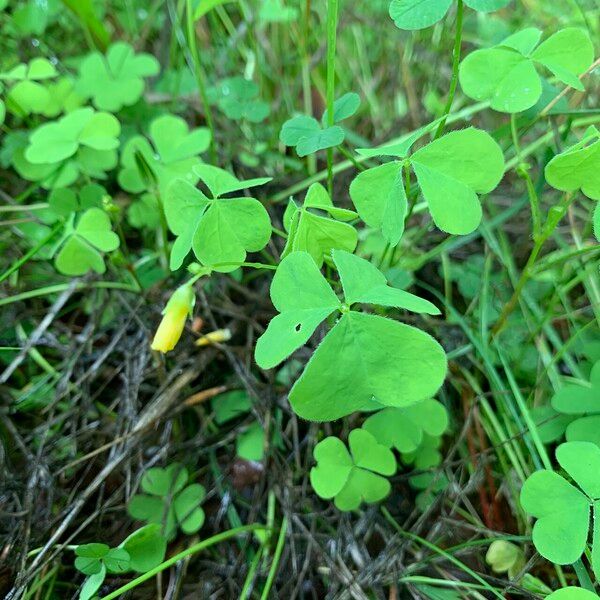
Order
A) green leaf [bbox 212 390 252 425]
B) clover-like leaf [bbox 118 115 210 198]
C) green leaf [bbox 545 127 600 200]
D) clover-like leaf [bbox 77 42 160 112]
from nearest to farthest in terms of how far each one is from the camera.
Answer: green leaf [bbox 545 127 600 200], green leaf [bbox 212 390 252 425], clover-like leaf [bbox 118 115 210 198], clover-like leaf [bbox 77 42 160 112]

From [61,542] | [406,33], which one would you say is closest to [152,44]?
[406,33]

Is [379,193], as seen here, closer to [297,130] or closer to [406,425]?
[297,130]

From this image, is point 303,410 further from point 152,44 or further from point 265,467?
point 152,44

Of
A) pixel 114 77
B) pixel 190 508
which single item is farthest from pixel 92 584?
pixel 114 77

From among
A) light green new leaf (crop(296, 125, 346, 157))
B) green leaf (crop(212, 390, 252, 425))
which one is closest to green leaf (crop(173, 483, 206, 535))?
green leaf (crop(212, 390, 252, 425))

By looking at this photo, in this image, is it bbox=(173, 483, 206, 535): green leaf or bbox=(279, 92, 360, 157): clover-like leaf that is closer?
bbox=(279, 92, 360, 157): clover-like leaf

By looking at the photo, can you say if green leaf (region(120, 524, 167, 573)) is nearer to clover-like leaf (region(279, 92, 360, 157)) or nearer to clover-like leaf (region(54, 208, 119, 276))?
clover-like leaf (region(54, 208, 119, 276))

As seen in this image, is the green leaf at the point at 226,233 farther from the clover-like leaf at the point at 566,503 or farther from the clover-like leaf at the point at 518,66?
the clover-like leaf at the point at 566,503
